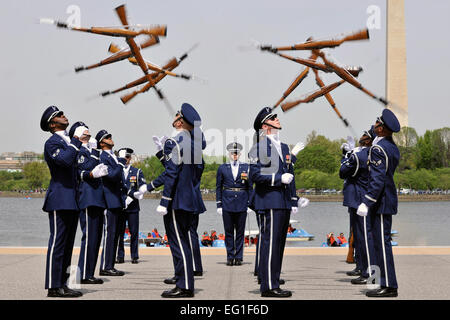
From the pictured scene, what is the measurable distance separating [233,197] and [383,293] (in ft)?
15.3


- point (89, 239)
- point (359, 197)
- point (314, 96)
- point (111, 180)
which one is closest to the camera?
point (89, 239)

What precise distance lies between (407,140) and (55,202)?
100 metres

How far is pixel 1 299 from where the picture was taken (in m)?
7.45

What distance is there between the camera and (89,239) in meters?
9.15

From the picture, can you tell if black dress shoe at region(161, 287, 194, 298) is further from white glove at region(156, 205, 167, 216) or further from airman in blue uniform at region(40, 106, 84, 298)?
airman in blue uniform at region(40, 106, 84, 298)

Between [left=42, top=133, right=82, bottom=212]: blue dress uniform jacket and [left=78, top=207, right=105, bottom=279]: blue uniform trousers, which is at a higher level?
[left=42, top=133, right=82, bottom=212]: blue dress uniform jacket

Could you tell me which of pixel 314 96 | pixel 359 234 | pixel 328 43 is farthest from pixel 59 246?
pixel 328 43

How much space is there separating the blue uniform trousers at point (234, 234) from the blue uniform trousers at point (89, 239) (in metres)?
3.08

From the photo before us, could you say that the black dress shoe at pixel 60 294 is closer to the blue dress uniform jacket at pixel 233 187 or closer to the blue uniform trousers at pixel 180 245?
the blue uniform trousers at pixel 180 245

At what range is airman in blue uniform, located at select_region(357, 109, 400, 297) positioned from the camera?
7.80m

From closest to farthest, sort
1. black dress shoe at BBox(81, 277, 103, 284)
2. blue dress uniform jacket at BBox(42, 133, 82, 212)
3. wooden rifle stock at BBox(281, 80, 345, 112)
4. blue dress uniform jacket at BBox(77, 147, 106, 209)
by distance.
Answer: blue dress uniform jacket at BBox(42, 133, 82, 212)
black dress shoe at BBox(81, 277, 103, 284)
blue dress uniform jacket at BBox(77, 147, 106, 209)
wooden rifle stock at BBox(281, 80, 345, 112)

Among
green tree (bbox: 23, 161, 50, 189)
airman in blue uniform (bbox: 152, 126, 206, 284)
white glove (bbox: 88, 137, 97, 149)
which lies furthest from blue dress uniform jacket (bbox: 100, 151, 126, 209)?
green tree (bbox: 23, 161, 50, 189)

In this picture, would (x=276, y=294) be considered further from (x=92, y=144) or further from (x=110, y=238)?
(x=92, y=144)

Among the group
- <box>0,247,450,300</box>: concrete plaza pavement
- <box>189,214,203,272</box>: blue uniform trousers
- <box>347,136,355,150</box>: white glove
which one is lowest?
<box>0,247,450,300</box>: concrete plaza pavement
